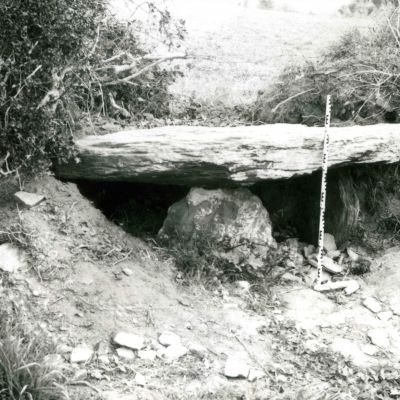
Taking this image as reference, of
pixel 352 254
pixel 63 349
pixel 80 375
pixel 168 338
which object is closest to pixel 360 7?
pixel 352 254

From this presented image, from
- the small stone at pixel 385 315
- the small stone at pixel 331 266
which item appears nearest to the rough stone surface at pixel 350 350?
the small stone at pixel 385 315

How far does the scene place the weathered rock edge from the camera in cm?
516

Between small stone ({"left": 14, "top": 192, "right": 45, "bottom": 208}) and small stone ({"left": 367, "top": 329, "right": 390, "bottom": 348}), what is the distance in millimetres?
3159

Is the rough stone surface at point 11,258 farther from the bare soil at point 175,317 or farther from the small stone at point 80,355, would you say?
the small stone at point 80,355

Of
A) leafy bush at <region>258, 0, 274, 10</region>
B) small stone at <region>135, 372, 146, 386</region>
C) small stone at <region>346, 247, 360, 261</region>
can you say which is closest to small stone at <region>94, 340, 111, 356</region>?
small stone at <region>135, 372, 146, 386</region>

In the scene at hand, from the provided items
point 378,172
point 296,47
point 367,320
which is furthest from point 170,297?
point 296,47

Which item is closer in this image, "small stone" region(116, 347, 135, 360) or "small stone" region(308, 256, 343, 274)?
"small stone" region(116, 347, 135, 360)

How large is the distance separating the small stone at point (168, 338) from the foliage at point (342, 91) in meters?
3.18

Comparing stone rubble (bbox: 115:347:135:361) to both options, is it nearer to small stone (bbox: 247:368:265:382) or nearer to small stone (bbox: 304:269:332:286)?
small stone (bbox: 247:368:265:382)

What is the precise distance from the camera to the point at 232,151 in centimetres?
514

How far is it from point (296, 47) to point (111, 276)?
17.8 ft

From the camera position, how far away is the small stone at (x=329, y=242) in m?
6.25

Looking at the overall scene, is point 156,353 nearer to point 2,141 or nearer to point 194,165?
point 194,165

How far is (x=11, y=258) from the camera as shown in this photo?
4711mm
